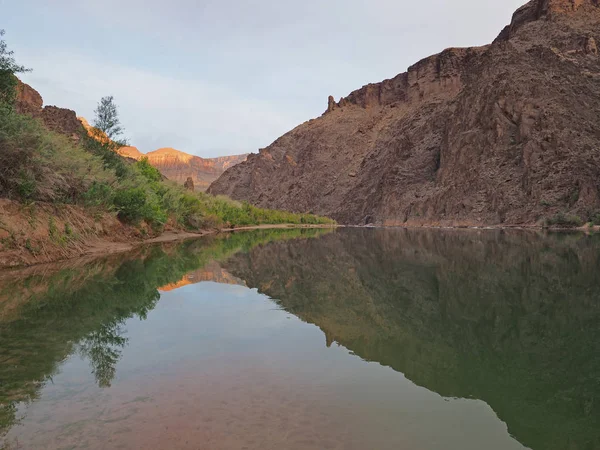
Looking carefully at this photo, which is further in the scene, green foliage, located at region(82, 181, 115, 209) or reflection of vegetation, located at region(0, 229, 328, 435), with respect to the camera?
green foliage, located at region(82, 181, 115, 209)

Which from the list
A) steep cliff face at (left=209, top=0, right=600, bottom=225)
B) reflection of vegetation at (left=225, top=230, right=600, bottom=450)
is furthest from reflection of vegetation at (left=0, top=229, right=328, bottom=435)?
steep cliff face at (left=209, top=0, right=600, bottom=225)

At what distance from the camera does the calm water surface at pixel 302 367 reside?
3.44m

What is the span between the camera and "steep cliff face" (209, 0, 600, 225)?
64000mm

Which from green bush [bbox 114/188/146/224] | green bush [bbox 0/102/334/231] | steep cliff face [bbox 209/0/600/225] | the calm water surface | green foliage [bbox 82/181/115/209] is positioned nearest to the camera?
the calm water surface

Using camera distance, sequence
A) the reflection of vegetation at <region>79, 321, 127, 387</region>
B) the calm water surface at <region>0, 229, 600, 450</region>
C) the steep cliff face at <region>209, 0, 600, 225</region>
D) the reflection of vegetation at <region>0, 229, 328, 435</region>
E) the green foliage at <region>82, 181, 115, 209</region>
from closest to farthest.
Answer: the calm water surface at <region>0, 229, 600, 450</region>
the reflection of vegetation at <region>0, 229, 328, 435</region>
the reflection of vegetation at <region>79, 321, 127, 387</region>
the green foliage at <region>82, 181, 115, 209</region>
the steep cliff face at <region>209, 0, 600, 225</region>

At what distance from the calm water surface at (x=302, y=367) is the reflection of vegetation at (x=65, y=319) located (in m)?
0.03

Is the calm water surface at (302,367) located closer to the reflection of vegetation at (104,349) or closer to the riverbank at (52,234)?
the reflection of vegetation at (104,349)

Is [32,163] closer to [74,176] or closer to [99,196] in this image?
[74,176]

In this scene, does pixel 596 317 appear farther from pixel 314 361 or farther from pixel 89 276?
pixel 89 276

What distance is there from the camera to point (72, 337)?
6328 mm

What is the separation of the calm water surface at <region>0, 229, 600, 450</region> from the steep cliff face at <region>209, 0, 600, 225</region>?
6002 cm

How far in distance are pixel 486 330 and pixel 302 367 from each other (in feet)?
10.3

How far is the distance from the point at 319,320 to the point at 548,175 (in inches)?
2651

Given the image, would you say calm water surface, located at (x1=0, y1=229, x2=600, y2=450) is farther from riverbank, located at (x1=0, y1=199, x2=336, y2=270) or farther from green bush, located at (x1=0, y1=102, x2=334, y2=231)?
green bush, located at (x1=0, y1=102, x2=334, y2=231)
